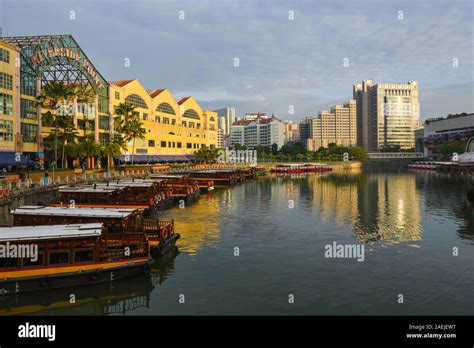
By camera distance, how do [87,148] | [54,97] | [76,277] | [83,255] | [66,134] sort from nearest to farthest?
[76,277]
[83,255]
[54,97]
[66,134]
[87,148]

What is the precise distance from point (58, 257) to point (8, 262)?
2.79 meters

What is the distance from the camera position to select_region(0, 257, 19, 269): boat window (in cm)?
2436

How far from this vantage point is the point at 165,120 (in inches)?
5832

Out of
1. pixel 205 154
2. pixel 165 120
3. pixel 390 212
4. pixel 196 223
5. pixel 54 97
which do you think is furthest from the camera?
pixel 205 154

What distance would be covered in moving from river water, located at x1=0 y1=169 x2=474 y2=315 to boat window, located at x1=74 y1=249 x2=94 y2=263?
1831 millimetres

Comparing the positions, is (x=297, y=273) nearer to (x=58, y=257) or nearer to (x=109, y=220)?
(x=109, y=220)

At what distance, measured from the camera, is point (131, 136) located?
10519cm

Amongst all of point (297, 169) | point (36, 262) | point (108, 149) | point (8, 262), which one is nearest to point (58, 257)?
point (36, 262)

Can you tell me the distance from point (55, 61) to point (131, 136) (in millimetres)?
25180

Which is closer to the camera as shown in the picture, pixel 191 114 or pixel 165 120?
pixel 165 120

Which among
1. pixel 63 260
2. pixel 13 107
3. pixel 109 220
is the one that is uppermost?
pixel 13 107
